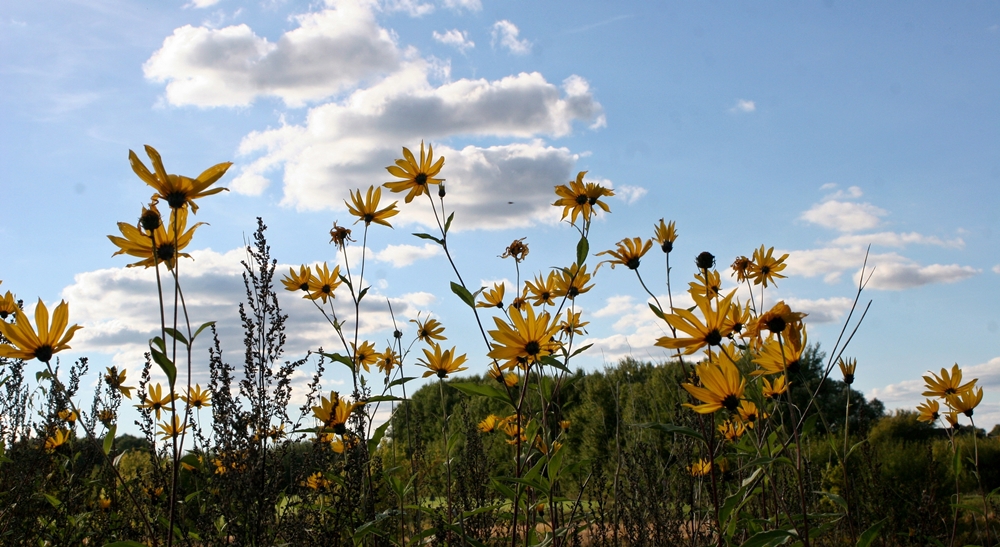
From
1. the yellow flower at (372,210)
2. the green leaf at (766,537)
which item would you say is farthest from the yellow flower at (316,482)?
the green leaf at (766,537)

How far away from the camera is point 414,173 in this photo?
252cm

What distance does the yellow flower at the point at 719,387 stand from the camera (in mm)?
1703

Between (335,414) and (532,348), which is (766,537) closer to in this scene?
(532,348)

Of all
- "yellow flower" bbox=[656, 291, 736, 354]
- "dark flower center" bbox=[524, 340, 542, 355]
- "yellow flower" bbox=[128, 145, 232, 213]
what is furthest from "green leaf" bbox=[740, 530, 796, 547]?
"yellow flower" bbox=[128, 145, 232, 213]

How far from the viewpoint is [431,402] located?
48.8ft

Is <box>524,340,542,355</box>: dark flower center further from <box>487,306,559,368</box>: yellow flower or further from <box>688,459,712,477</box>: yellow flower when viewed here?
<box>688,459,712,477</box>: yellow flower

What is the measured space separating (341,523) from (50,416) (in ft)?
7.72

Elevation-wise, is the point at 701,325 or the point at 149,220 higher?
the point at 149,220

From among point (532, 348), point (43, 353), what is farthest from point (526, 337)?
point (43, 353)

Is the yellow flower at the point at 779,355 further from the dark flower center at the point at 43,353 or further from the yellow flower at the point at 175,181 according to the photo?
the dark flower center at the point at 43,353

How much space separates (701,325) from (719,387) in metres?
0.16

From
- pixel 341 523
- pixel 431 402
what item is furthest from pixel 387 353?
pixel 431 402

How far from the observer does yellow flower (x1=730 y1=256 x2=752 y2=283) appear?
3.02 meters

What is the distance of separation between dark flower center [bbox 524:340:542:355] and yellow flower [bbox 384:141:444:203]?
33.3 inches
